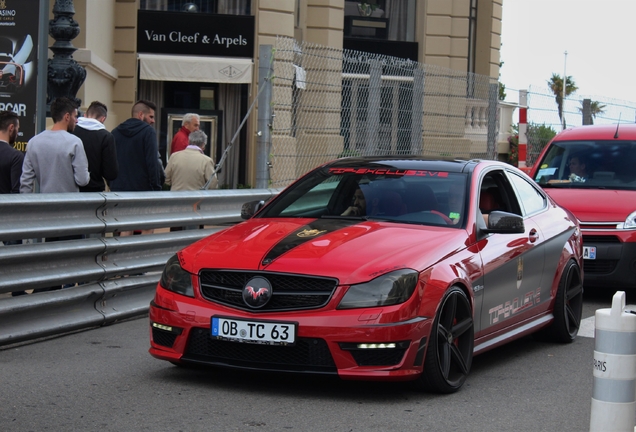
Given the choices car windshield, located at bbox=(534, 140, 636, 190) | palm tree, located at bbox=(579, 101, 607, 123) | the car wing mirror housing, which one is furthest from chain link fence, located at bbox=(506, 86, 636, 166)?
the car wing mirror housing

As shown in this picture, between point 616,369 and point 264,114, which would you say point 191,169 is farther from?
point 616,369

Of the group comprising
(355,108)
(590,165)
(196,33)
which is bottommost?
(590,165)

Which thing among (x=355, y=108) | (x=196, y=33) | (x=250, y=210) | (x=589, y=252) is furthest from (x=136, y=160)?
(x=196, y=33)

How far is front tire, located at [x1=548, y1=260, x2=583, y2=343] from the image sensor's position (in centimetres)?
812

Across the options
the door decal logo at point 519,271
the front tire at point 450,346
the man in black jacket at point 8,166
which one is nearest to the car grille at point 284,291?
the front tire at point 450,346

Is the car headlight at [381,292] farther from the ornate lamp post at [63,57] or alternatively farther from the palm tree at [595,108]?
the palm tree at [595,108]

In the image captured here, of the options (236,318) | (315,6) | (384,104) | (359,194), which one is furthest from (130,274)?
(315,6)

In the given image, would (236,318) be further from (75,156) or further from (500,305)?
(75,156)

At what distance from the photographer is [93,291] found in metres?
8.31

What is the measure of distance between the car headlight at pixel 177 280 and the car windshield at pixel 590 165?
21.2ft

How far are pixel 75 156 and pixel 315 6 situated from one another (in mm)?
16533

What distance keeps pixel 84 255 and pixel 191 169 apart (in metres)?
3.98

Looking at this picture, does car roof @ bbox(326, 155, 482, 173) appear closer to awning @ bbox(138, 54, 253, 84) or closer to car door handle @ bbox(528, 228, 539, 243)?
car door handle @ bbox(528, 228, 539, 243)

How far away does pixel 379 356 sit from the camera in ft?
19.1
